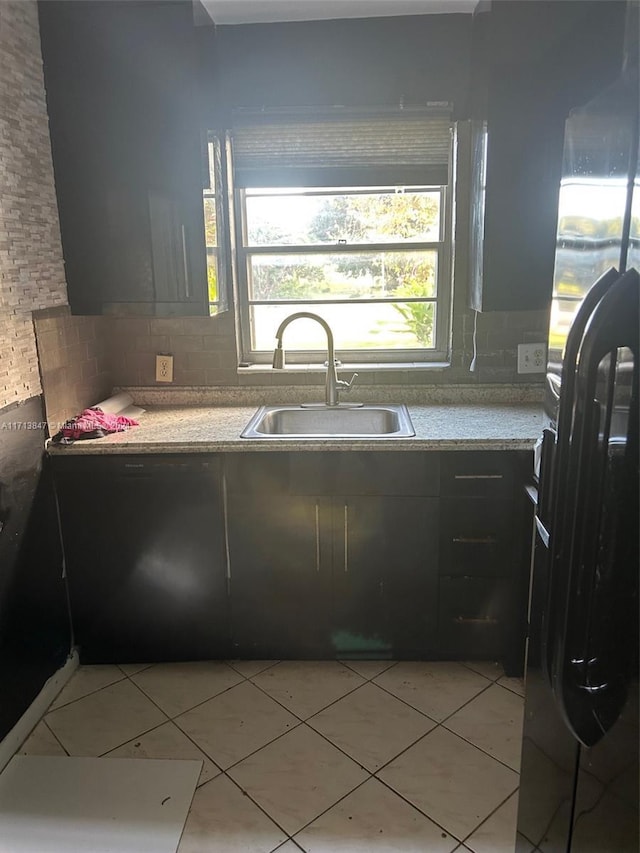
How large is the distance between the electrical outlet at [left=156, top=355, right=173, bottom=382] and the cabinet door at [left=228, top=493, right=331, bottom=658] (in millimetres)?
789

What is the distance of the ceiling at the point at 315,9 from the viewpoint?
2268 mm

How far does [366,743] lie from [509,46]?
7.77 feet

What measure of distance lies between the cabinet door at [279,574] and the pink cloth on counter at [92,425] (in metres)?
0.52

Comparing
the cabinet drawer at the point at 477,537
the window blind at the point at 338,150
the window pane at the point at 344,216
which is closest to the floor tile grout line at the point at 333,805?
the cabinet drawer at the point at 477,537

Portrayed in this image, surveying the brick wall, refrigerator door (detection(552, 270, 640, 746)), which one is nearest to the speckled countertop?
the brick wall

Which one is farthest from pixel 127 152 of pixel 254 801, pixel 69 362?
pixel 254 801

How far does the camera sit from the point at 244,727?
2.08 metres

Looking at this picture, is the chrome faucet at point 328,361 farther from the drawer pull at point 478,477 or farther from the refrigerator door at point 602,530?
the refrigerator door at point 602,530

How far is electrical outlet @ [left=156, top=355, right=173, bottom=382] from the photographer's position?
2.74m

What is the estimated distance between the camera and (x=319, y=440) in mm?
2160

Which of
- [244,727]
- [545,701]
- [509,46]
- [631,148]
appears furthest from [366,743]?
[509,46]

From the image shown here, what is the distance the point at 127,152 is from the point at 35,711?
1.98m

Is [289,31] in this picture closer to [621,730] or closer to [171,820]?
[621,730]

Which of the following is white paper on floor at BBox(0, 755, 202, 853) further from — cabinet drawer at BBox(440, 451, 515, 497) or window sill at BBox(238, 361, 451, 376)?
window sill at BBox(238, 361, 451, 376)
